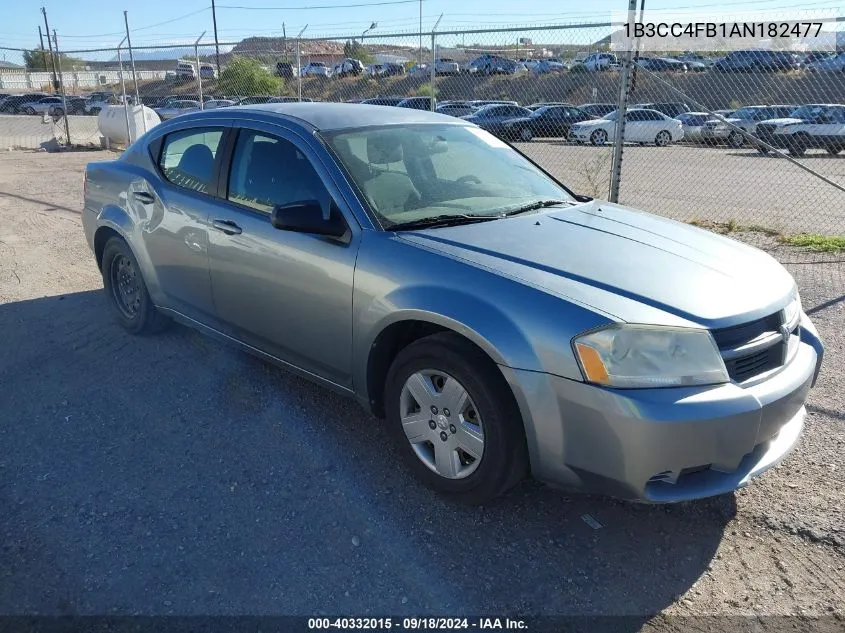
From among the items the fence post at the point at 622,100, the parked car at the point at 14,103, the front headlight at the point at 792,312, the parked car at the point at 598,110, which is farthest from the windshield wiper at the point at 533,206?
the parked car at the point at 14,103

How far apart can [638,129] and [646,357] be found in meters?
24.8

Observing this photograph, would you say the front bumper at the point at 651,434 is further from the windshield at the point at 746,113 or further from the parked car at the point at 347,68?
the parked car at the point at 347,68

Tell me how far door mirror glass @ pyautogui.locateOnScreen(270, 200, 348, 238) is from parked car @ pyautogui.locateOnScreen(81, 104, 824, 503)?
0.01 meters

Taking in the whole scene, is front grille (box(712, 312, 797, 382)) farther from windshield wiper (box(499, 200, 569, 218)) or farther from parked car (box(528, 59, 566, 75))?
parked car (box(528, 59, 566, 75))

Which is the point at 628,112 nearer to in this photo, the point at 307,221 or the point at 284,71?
the point at 284,71

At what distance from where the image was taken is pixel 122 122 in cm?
1634

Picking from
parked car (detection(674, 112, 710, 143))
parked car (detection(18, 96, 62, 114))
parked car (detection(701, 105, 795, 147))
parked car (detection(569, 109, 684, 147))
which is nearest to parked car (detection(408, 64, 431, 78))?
parked car (detection(569, 109, 684, 147))

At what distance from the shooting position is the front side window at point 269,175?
3684mm

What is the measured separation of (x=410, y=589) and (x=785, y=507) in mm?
1726

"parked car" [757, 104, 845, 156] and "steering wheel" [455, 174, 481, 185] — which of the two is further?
"parked car" [757, 104, 845, 156]

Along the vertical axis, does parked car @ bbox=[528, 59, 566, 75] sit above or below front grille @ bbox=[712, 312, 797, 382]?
above

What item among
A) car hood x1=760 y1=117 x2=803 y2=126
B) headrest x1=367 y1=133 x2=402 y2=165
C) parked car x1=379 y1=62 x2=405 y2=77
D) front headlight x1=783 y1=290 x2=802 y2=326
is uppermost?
parked car x1=379 y1=62 x2=405 y2=77

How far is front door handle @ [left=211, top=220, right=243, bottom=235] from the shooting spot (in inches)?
153

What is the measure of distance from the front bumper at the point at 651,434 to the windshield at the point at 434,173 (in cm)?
121
